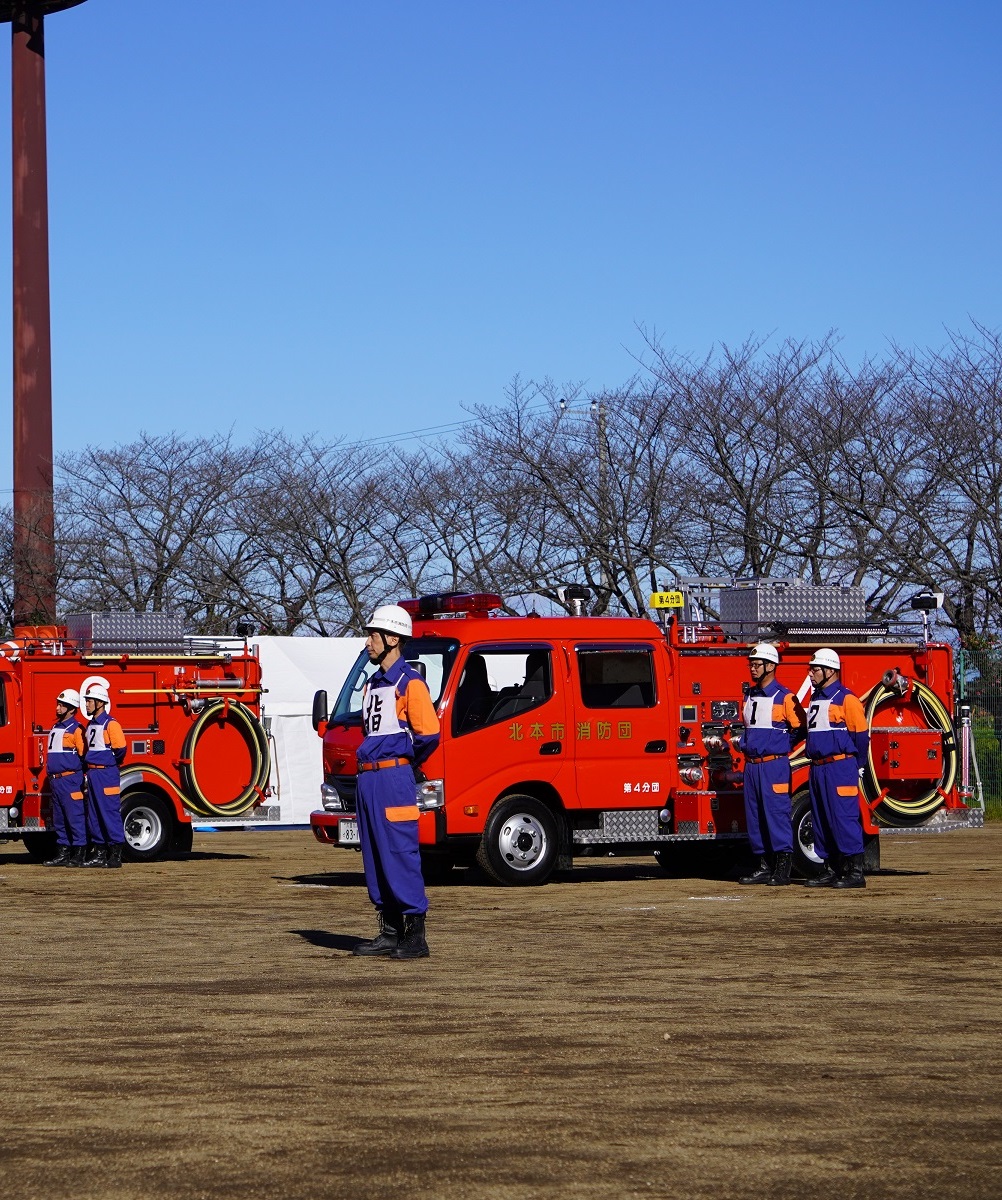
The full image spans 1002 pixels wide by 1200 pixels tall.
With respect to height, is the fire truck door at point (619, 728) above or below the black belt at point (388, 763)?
above

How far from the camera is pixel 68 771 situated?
65.7ft

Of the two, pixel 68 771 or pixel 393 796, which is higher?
pixel 68 771

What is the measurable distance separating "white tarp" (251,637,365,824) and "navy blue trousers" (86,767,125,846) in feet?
25.4

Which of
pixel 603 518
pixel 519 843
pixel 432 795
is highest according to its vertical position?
pixel 603 518

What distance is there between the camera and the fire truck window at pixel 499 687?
16.6 meters

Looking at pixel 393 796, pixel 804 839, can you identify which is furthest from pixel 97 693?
pixel 393 796

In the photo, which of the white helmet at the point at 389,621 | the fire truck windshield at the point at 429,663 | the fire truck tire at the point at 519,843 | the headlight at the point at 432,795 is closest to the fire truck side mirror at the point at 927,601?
the fire truck tire at the point at 519,843

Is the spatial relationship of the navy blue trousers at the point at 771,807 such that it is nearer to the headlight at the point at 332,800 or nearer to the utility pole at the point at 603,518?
the headlight at the point at 332,800

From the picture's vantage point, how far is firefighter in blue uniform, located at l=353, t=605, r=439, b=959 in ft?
36.7

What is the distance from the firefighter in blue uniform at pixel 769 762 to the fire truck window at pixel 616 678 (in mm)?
1126

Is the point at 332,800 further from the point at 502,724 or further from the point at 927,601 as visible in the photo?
the point at 927,601

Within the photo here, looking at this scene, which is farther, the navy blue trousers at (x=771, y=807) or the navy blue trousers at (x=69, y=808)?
the navy blue trousers at (x=69, y=808)

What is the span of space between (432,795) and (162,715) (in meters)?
6.81

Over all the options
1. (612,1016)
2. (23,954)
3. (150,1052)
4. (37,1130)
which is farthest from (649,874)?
(37,1130)
